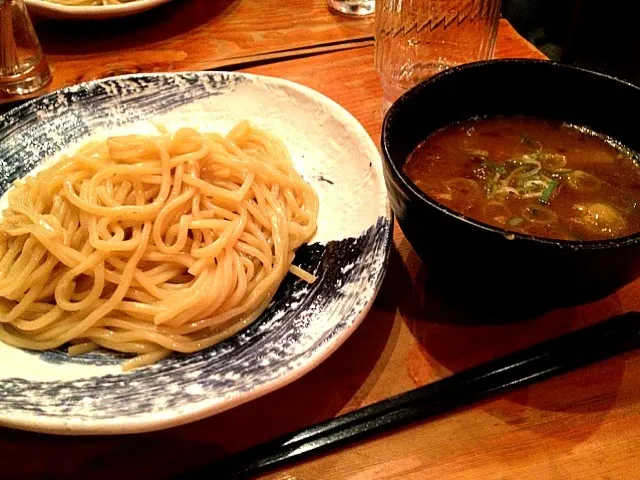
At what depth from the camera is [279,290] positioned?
1.55 metres

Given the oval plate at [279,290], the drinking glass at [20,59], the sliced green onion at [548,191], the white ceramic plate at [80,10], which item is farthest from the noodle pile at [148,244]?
the white ceramic plate at [80,10]

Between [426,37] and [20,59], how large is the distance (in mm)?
1628

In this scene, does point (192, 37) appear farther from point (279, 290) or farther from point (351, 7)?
point (279, 290)

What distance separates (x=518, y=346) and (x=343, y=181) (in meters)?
0.70

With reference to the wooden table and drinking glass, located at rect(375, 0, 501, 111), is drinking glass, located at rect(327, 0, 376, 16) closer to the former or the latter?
drinking glass, located at rect(375, 0, 501, 111)

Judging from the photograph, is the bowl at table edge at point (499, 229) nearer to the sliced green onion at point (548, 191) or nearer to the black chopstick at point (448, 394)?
the black chopstick at point (448, 394)

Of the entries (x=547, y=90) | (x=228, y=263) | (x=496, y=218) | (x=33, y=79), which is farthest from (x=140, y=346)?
(x=33, y=79)

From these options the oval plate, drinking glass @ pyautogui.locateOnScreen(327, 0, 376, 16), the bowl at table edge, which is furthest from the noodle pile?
drinking glass @ pyautogui.locateOnScreen(327, 0, 376, 16)

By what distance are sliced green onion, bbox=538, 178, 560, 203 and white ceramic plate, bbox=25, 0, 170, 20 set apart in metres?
1.97

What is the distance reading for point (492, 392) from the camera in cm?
132

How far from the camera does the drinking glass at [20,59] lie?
2.36 m

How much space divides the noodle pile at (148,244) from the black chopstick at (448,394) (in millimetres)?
309

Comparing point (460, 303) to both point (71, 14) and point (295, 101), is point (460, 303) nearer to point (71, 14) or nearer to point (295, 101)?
point (295, 101)

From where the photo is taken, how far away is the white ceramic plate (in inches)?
99.2
